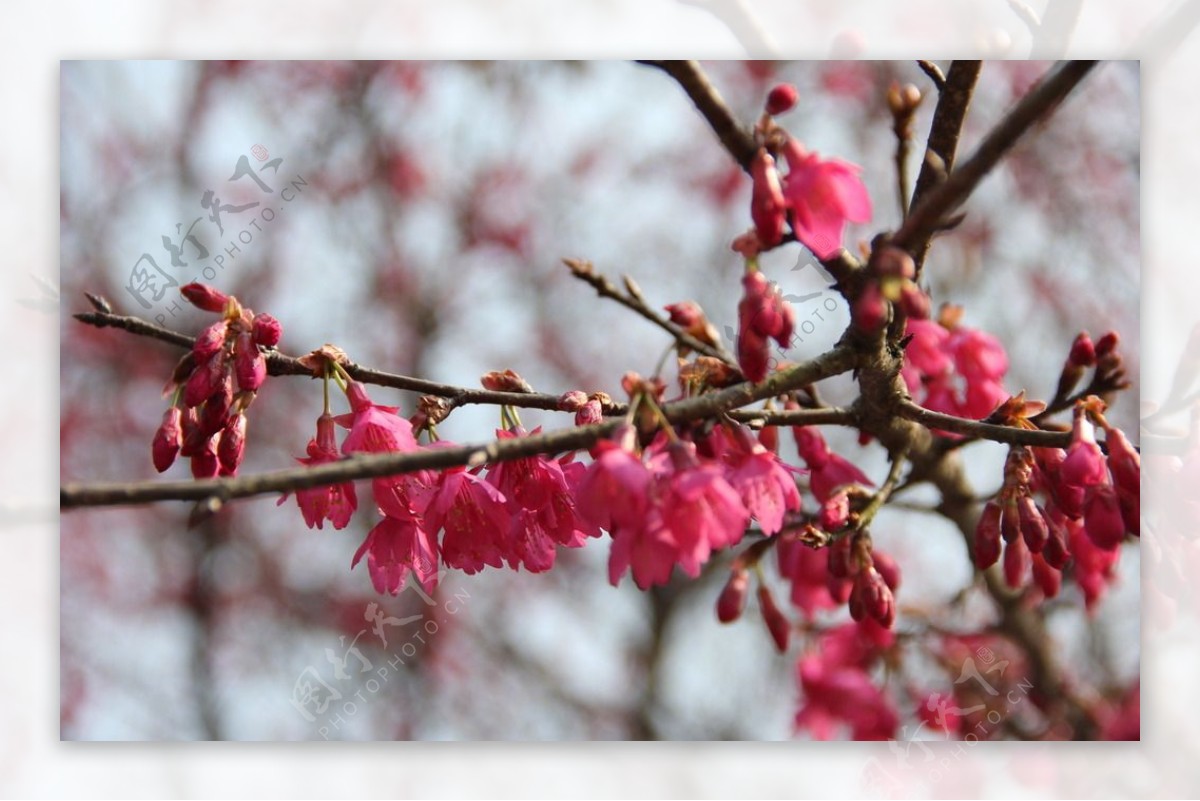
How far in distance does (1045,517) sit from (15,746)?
4.36 feet

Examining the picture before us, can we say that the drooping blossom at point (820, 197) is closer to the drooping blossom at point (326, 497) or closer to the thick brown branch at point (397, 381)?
the thick brown branch at point (397, 381)

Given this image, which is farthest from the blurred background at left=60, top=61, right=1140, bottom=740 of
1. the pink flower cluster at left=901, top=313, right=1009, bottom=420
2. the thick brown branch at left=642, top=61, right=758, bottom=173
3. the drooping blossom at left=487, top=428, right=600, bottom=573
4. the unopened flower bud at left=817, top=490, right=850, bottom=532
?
the thick brown branch at left=642, top=61, right=758, bottom=173

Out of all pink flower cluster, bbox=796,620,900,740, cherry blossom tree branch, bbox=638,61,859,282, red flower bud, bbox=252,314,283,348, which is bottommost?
pink flower cluster, bbox=796,620,900,740

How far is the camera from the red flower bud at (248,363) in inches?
41.6

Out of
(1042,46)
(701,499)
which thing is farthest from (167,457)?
(1042,46)

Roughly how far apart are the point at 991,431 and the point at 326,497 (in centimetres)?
65

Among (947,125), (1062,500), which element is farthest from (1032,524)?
(947,125)

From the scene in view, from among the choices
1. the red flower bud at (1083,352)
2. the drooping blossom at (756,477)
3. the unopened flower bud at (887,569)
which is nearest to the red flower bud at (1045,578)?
the unopened flower bud at (887,569)

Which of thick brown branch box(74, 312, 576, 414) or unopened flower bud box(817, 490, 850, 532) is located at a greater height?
thick brown branch box(74, 312, 576, 414)

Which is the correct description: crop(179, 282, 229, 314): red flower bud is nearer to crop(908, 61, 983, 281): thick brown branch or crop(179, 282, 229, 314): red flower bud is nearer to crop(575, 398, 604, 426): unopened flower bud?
crop(575, 398, 604, 426): unopened flower bud

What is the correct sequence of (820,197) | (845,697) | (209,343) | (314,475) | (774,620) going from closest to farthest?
(314,475)
(820,197)
(209,343)
(774,620)
(845,697)

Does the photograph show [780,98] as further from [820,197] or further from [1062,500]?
[1062,500]

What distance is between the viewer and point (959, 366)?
1.47 meters

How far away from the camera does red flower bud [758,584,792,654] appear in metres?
1.37
